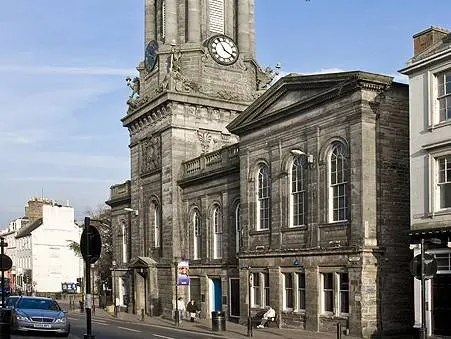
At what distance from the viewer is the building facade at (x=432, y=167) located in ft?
78.8

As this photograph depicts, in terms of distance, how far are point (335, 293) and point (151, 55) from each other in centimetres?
2571

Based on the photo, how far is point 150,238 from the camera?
47.5m

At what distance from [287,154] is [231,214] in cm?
800

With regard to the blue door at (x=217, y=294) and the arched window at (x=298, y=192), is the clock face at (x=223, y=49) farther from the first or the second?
the arched window at (x=298, y=192)

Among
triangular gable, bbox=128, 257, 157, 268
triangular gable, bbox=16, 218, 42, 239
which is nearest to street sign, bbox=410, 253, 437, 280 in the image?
triangular gable, bbox=128, 257, 157, 268

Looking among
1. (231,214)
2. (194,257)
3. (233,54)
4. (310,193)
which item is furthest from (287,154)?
(233,54)

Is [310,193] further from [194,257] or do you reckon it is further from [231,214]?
[194,257]

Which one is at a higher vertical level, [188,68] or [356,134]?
[188,68]

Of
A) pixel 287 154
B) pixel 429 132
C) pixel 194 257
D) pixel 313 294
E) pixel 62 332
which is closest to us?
pixel 62 332

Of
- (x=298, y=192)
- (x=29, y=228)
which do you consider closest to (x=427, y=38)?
(x=298, y=192)

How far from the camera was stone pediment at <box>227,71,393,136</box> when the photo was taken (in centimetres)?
2795

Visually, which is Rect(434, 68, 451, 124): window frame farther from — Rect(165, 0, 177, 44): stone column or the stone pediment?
Rect(165, 0, 177, 44): stone column

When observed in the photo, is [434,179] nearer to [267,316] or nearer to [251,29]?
[267,316]

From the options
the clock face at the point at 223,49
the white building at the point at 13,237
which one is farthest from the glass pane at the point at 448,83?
the white building at the point at 13,237
